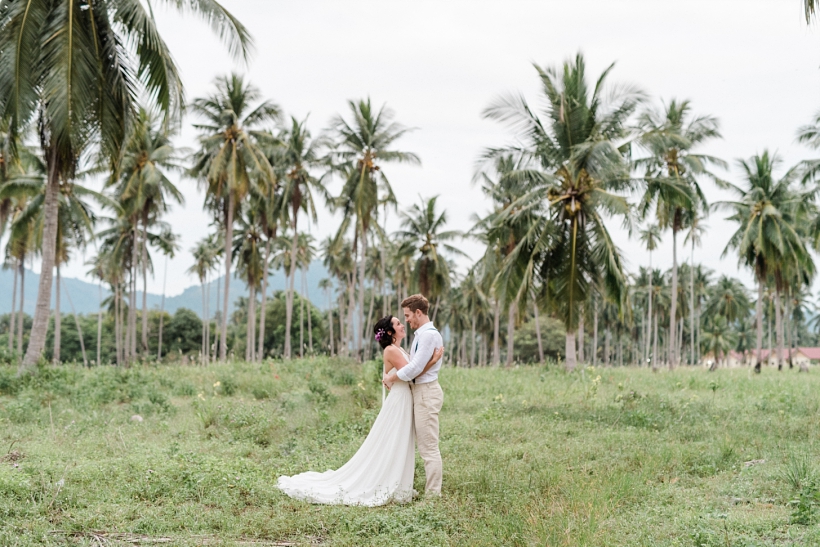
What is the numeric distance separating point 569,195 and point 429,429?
36.7 feet

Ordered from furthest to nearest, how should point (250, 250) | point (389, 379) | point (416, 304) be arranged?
1. point (250, 250)
2. point (389, 379)
3. point (416, 304)

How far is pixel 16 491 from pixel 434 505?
13.4ft

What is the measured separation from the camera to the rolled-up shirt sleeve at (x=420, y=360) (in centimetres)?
743

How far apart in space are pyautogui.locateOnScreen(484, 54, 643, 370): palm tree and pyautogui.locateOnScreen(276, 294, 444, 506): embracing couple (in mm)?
10257

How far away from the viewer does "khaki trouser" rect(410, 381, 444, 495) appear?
744 cm

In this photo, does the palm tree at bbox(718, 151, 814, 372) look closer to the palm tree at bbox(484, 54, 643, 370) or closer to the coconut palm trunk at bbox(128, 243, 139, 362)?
the palm tree at bbox(484, 54, 643, 370)

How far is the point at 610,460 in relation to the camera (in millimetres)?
9320

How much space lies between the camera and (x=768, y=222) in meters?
32.9

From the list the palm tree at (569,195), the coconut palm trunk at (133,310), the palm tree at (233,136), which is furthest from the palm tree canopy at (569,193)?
the coconut palm trunk at (133,310)

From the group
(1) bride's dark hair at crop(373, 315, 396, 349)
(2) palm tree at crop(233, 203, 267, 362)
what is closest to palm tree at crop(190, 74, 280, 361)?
(2) palm tree at crop(233, 203, 267, 362)

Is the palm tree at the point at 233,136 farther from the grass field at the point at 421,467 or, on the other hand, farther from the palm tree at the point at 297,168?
the grass field at the point at 421,467

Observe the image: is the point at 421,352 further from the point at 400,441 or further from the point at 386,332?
the point at 400,441

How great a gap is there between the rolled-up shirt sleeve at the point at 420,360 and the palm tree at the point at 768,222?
28.6 metres

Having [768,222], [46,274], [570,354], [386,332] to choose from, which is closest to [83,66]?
[46,274]
